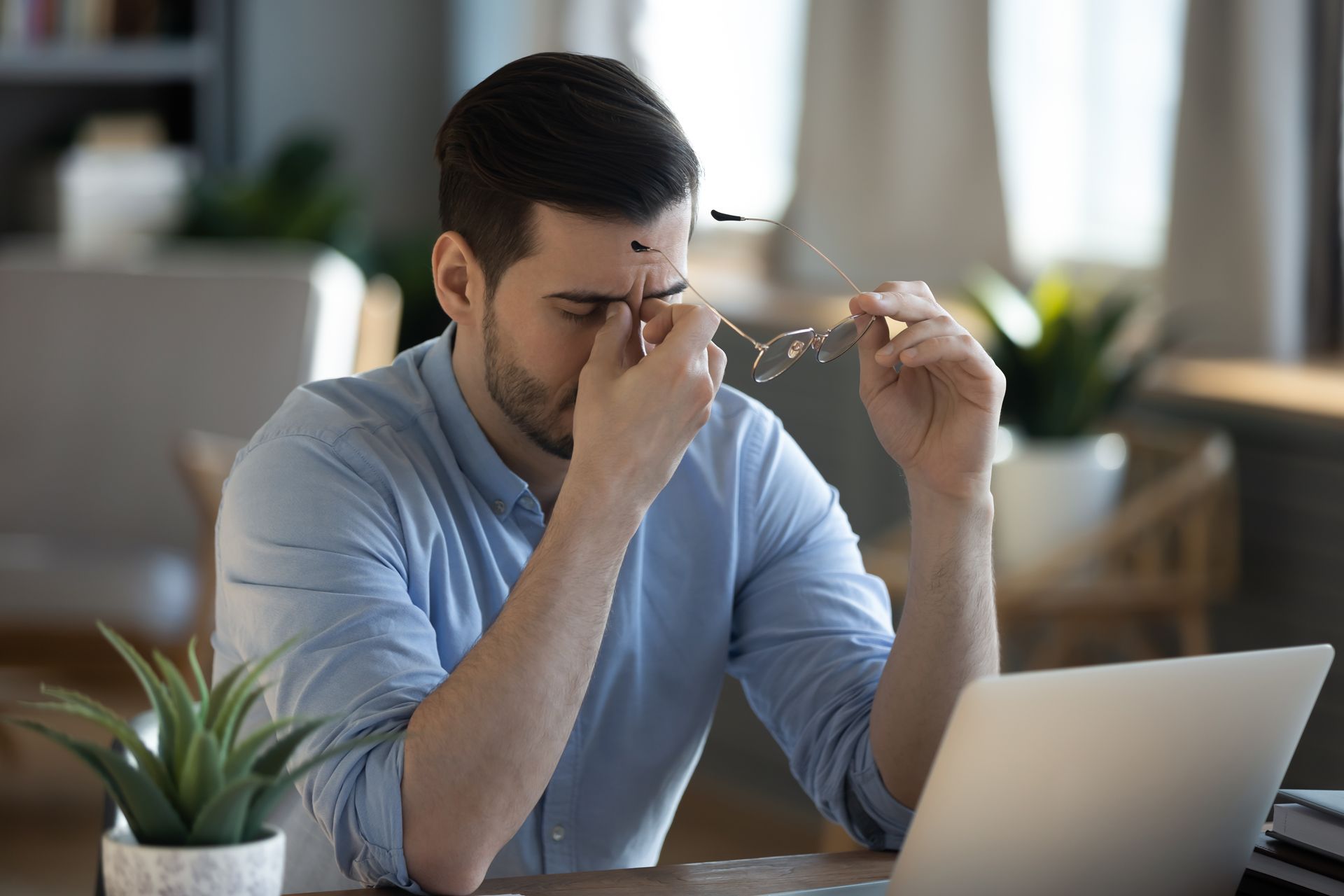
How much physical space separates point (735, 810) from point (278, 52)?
2520mm

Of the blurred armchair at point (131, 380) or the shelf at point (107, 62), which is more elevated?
the shelf at point (107, 62)

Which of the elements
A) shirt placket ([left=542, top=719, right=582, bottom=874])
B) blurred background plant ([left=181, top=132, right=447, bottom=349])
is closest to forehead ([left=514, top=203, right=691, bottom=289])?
shirt placket ([left=542, top=719, right=582, bottom=874])

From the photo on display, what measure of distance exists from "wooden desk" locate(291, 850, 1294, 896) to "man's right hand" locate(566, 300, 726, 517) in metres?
0.28

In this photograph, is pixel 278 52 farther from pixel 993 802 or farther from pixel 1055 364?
pixel 993 802

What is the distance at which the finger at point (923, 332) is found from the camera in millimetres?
1229

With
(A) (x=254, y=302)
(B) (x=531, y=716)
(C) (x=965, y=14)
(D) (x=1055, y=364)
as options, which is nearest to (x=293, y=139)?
(A) (x=254, y=302)

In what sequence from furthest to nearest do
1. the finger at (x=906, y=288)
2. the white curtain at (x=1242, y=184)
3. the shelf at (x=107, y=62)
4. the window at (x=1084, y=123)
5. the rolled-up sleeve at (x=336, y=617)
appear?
1. the shelf at (x=107, y=62)
2. the window at (x=1084, y=123)
3. the white curtain at (x=1242, y=184)
4. the finger at (x=906, y=288)
5. the rolled-up sleeve at (x=336, y=617)

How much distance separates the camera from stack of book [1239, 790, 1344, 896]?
39.1 inches

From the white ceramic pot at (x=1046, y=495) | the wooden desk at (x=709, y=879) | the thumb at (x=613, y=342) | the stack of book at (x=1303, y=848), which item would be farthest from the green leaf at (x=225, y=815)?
the white ceramic pot at (x=1046, y=495)

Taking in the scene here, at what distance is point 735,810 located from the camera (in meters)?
3.38

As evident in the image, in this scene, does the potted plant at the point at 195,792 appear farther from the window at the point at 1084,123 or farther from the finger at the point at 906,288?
the window at the point at 1084,123

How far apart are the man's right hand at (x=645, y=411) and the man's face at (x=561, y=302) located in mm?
66

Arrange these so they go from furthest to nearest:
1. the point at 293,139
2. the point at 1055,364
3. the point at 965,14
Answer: the point at 293,139 → the point at 965,14 → the point at 1055,364

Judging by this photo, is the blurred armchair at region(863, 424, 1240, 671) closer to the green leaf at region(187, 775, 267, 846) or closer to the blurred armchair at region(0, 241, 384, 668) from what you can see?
the blurred armchair at region(0, 241, 384, 668)
